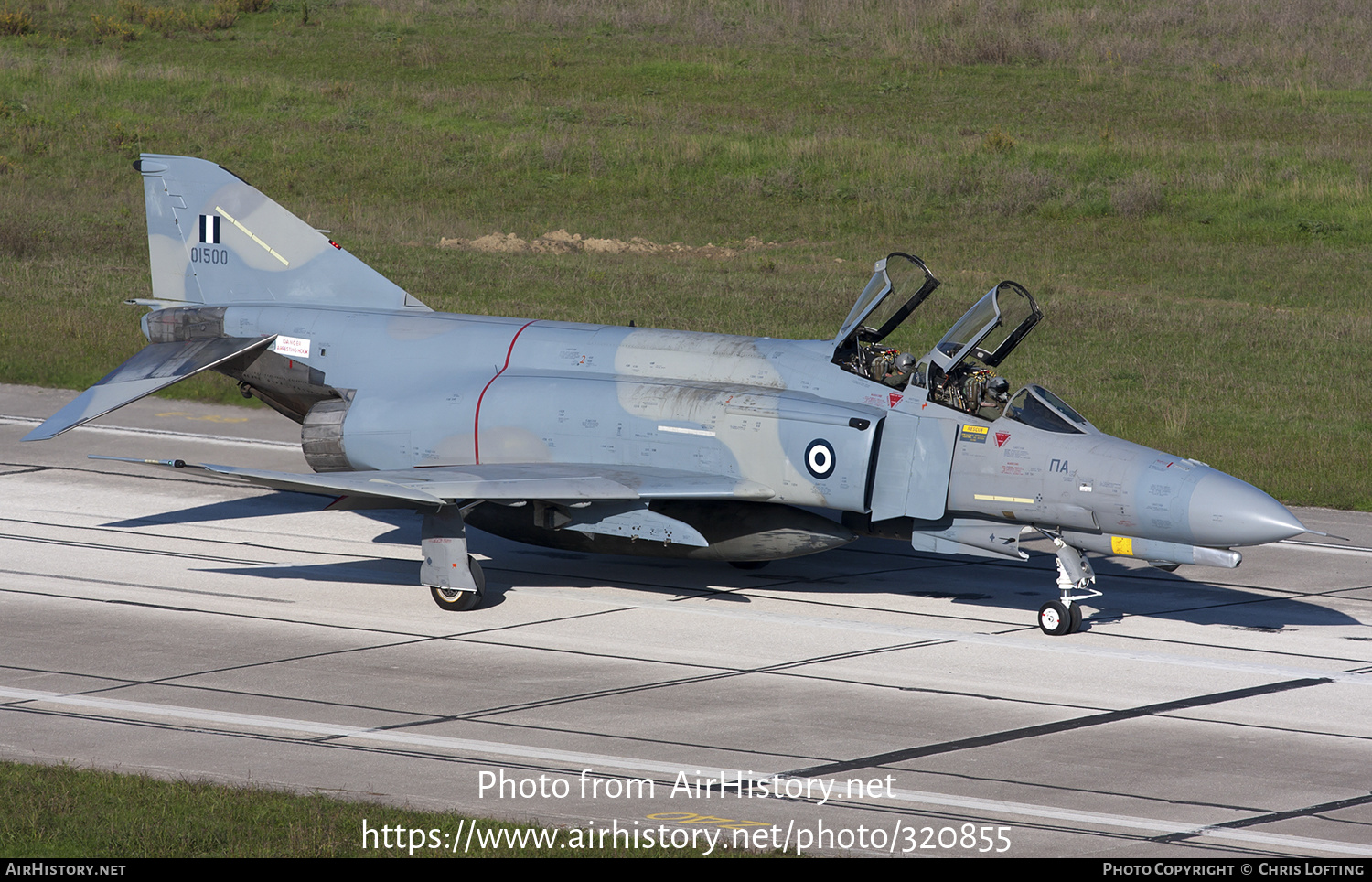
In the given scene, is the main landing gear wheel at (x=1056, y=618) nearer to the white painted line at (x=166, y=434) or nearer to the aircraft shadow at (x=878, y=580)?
the aircraft shadow at (x=878, y=580)

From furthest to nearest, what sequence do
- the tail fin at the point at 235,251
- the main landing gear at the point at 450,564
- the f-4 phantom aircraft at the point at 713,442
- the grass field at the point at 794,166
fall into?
the grass field at the point at 794,166
the tail fin at the point at 235,251
the main landing gear at the point at 450,564
the f-4 phantom aircraft at the point at 713,442

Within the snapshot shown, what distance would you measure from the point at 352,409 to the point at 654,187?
95.7 feet

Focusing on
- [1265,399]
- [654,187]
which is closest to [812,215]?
[654,187]

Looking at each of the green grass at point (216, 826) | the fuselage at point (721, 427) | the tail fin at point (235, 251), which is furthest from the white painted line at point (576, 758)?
the tail fin at point (235, 251)

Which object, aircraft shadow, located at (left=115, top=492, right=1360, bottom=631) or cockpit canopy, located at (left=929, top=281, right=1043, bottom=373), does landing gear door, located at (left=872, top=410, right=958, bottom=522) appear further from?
aircraft shadow, located at (left=115, top=492, right=1360, bottom=631)

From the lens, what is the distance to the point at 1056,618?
14758mm

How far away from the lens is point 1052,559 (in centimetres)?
1797

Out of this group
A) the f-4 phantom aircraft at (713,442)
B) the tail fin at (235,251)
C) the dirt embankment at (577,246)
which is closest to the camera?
the f-4 phantom aircraft at (713,442)

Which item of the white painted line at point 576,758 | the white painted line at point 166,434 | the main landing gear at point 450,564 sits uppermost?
the white painted line at point 166,434

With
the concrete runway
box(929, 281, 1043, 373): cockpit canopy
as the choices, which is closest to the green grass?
the concrete runway

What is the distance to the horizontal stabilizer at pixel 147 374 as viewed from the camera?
17.1 metres

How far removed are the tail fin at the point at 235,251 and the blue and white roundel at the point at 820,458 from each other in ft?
19.8

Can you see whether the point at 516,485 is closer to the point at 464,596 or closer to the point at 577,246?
the point at 464,596

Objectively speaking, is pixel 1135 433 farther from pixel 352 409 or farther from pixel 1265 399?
pixel 352 409
